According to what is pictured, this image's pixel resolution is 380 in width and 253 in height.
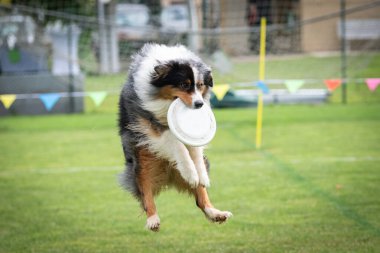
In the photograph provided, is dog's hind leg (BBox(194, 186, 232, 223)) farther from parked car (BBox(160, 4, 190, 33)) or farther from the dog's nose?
parked car (BBox(160, 4, 190, 33))

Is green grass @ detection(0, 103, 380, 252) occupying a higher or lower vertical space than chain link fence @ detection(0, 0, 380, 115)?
lower

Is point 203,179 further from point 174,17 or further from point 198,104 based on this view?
point 174,17

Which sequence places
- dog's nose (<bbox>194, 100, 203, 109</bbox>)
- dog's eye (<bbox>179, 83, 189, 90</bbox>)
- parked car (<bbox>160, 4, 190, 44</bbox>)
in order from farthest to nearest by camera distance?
parked car (<bbox>160, 4, 190, 44</bbox>), dog's eye (<bbox>179, 83, 189, 90</bbox>), dog's nose (<bbox>194, 100, 203, 109</bbox>)

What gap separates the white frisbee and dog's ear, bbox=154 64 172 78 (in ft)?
0.74

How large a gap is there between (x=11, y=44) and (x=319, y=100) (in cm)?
828

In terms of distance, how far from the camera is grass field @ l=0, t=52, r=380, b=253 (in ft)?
19.3

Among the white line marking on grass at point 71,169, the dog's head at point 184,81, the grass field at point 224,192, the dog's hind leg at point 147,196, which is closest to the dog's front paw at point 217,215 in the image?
the dog's hind leg at point 147,196

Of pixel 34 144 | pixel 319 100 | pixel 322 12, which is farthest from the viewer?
pixel 322 12

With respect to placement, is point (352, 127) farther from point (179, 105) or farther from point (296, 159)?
point (179, 105)

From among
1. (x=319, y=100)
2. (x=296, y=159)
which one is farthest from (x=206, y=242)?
(x=319, y=100)

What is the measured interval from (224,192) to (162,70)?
3.17 m

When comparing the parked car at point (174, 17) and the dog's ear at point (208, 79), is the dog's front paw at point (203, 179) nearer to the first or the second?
the dog's ear at point (208, 79)

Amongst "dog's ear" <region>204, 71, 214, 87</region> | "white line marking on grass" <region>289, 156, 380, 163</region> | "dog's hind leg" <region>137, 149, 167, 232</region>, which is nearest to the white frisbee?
"dog's ear" <region>204, 71, 214, 87</region>

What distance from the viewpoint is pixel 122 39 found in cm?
1933
